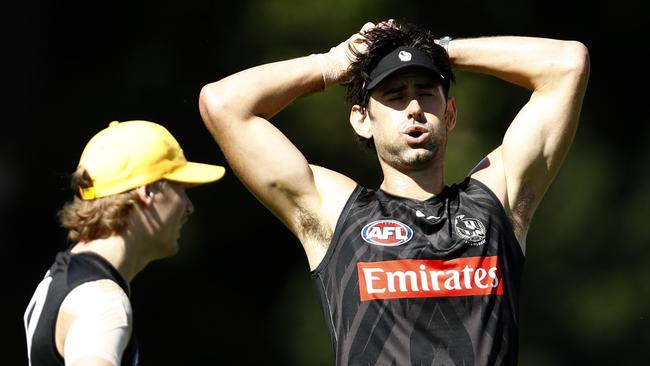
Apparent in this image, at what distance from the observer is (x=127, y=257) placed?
3.56 meters

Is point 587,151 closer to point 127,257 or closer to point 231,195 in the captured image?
point 231,195

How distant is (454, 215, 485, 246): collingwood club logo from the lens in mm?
3955

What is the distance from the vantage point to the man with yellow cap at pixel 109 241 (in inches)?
127

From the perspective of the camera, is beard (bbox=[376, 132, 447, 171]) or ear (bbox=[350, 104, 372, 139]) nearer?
beard (bbox=[376, 132, 447, 171])

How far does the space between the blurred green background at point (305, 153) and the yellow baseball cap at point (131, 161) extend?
4.14m

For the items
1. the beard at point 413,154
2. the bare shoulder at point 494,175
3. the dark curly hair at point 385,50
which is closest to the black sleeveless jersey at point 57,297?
the beard at point 413,154

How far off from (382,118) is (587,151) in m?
4.93

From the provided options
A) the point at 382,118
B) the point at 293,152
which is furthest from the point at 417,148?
the point at 293,152

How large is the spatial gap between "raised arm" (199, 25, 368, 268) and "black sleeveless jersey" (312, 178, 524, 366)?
98 mm

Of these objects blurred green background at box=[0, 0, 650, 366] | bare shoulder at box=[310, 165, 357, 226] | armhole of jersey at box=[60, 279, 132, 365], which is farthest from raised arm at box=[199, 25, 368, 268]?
blurred green background at box=[0, 0, 650, 366]

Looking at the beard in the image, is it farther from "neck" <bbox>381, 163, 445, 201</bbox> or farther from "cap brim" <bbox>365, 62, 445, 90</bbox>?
"cap brim" <bbox>365, 62, 445, 90</bbox>

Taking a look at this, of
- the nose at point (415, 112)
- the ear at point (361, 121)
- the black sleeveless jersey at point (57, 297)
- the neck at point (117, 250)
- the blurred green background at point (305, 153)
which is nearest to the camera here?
the black sleeveless jersey at point (57, 297)

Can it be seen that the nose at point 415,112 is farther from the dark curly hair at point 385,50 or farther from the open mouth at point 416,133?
the dark curly hair at point 385,50

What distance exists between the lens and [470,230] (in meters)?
3.98
